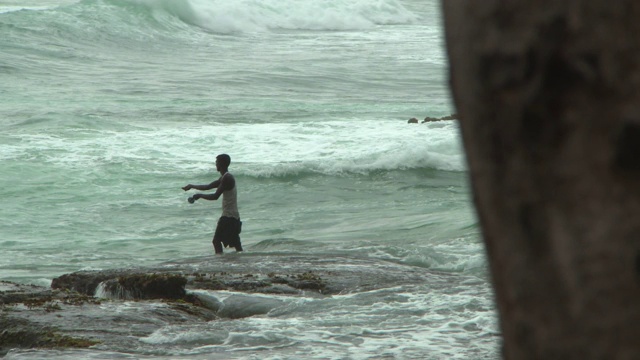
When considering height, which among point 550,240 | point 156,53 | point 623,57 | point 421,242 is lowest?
point 421,242

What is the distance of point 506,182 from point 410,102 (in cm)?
2855

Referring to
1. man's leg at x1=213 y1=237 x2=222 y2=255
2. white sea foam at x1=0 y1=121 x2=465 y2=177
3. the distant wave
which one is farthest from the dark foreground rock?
the distant wave

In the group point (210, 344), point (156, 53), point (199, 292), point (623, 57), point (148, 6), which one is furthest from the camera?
point (148, 6)

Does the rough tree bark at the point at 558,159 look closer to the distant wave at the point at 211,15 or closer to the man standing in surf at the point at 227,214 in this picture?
the man standing in surf at the point at 227,214

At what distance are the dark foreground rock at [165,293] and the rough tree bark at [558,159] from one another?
699 centimetres

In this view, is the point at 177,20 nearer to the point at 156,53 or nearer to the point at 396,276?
the point at 156,53

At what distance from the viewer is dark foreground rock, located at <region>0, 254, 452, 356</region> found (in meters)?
8.12

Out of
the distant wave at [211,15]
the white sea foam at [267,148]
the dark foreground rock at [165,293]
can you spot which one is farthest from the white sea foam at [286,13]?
Answer: the dark foreground rock at [165,293]

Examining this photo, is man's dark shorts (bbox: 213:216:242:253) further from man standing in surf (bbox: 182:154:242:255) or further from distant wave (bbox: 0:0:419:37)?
distant wave (bbox: 0:0:419:37)

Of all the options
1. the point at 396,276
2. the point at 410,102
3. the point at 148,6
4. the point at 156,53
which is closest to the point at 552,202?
the point at 396,276

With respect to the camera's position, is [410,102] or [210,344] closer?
[210,344]

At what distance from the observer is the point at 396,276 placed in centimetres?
1061

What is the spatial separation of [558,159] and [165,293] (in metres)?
8.90

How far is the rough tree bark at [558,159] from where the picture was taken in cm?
95
